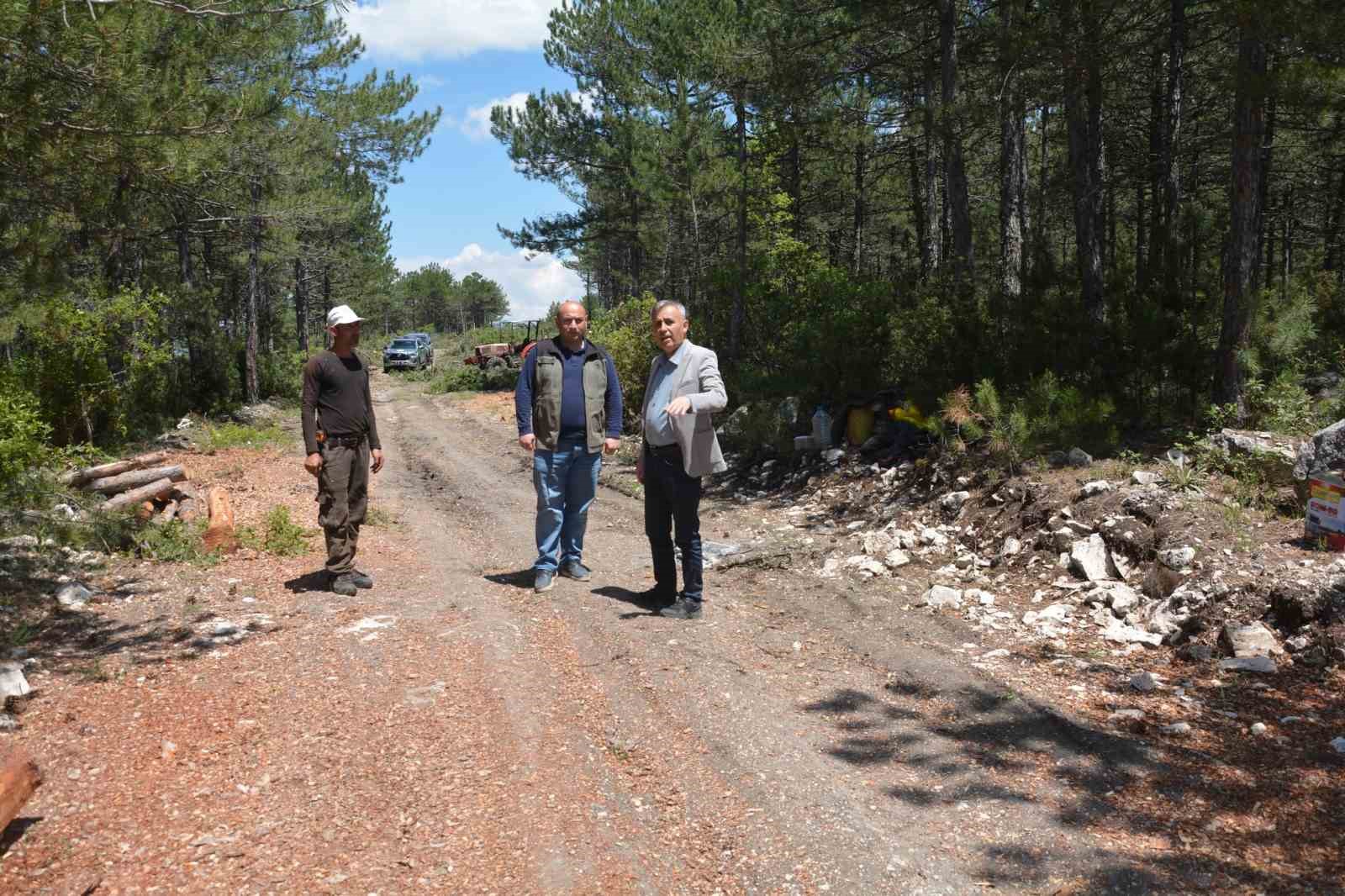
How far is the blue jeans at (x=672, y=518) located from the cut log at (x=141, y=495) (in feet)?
16.8

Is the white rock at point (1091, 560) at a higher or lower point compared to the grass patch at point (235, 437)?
lower

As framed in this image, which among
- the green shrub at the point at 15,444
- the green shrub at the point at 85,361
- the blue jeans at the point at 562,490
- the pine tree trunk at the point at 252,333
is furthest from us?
the pine tree trunk at the point at 252,333

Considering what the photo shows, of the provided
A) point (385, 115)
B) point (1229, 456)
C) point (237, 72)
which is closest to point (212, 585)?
point (1229, 456)

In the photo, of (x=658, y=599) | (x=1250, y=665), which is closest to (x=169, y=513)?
(x=658, y=599)

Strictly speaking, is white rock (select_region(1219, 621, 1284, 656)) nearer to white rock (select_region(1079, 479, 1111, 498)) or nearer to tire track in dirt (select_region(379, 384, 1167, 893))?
tire track in dirt (select_region(379, 384, 1167, 893))

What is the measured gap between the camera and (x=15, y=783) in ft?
9.78

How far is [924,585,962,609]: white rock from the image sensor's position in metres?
6.36

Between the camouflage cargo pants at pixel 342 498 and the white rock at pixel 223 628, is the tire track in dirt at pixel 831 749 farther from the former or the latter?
the white rock at pixel 223 628

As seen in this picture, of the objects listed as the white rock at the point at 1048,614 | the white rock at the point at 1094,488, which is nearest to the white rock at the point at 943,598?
the white rock at the point at 1048,614

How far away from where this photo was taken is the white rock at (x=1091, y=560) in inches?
247

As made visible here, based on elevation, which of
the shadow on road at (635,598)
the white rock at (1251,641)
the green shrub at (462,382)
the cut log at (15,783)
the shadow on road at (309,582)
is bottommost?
the white rock at (1251,641)

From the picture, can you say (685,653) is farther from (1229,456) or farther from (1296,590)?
(1229,456)

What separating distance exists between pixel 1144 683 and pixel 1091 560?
176 centimetres

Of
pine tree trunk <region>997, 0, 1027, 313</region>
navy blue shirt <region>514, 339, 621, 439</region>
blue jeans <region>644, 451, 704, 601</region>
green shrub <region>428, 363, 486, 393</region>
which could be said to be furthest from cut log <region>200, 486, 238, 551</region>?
green shrub <region>428, 363, 486, 393</region>
